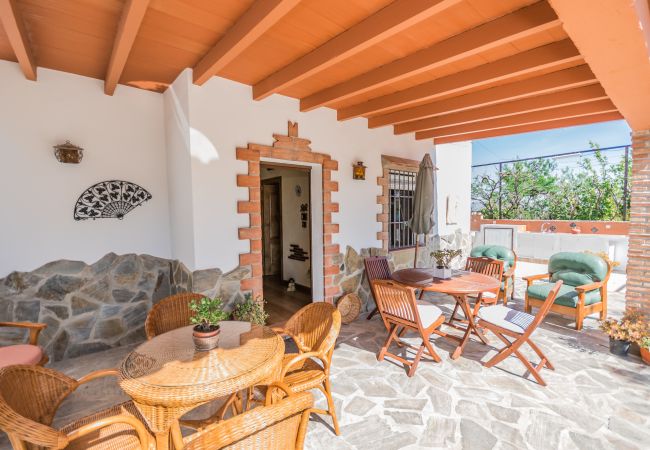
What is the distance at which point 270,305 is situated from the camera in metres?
4.86

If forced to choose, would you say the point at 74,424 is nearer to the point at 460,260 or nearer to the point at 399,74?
the point at 399,74

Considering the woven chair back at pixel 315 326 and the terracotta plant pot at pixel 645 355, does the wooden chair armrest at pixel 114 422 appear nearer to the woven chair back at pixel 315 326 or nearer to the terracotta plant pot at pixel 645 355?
the woven chair back at pixel 315 326

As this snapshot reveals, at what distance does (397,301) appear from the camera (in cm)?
308

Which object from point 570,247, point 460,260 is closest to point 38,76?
point 460,260

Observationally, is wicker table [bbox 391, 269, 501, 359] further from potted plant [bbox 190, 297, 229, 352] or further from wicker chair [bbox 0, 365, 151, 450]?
wicker chair [bbox 0, 365, 151, 450]

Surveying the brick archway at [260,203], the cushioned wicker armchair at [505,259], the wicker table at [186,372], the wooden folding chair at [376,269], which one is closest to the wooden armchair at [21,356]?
the wicker table at [186,372]

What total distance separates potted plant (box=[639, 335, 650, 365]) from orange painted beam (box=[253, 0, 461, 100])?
12.0ft

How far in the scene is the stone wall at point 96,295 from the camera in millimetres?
2986

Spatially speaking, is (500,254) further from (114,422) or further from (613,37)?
(114,422)

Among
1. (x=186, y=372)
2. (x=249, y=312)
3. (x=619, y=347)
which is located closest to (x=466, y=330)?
(x=619, y=347)

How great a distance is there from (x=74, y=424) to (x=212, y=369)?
30.2 inches

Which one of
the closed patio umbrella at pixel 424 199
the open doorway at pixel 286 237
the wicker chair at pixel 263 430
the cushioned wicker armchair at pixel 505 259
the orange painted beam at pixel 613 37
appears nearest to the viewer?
the wicker chair at pixel 263 430

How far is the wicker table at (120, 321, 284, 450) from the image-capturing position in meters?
1.46

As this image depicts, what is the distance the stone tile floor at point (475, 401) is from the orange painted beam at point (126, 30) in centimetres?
280
